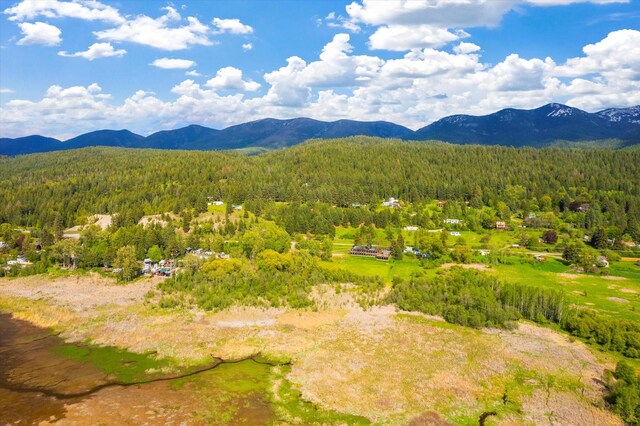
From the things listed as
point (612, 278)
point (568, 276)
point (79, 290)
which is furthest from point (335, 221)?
point (79, 290)

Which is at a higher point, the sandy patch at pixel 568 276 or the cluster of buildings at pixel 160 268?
the cluster of buildings at pixel 160 268

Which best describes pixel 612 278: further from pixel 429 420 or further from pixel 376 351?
pixel 429 420

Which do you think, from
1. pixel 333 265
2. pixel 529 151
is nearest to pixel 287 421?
pixel 333 265

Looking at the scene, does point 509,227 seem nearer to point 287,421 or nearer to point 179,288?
point 179,288

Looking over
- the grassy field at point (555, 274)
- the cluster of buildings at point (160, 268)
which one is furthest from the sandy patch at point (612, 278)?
the cluster of buildings at point (160, 268)

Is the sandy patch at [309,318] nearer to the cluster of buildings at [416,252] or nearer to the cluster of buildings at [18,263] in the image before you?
the cluster of buildings at [416,252]

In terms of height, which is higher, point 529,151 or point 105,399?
point 529,151
